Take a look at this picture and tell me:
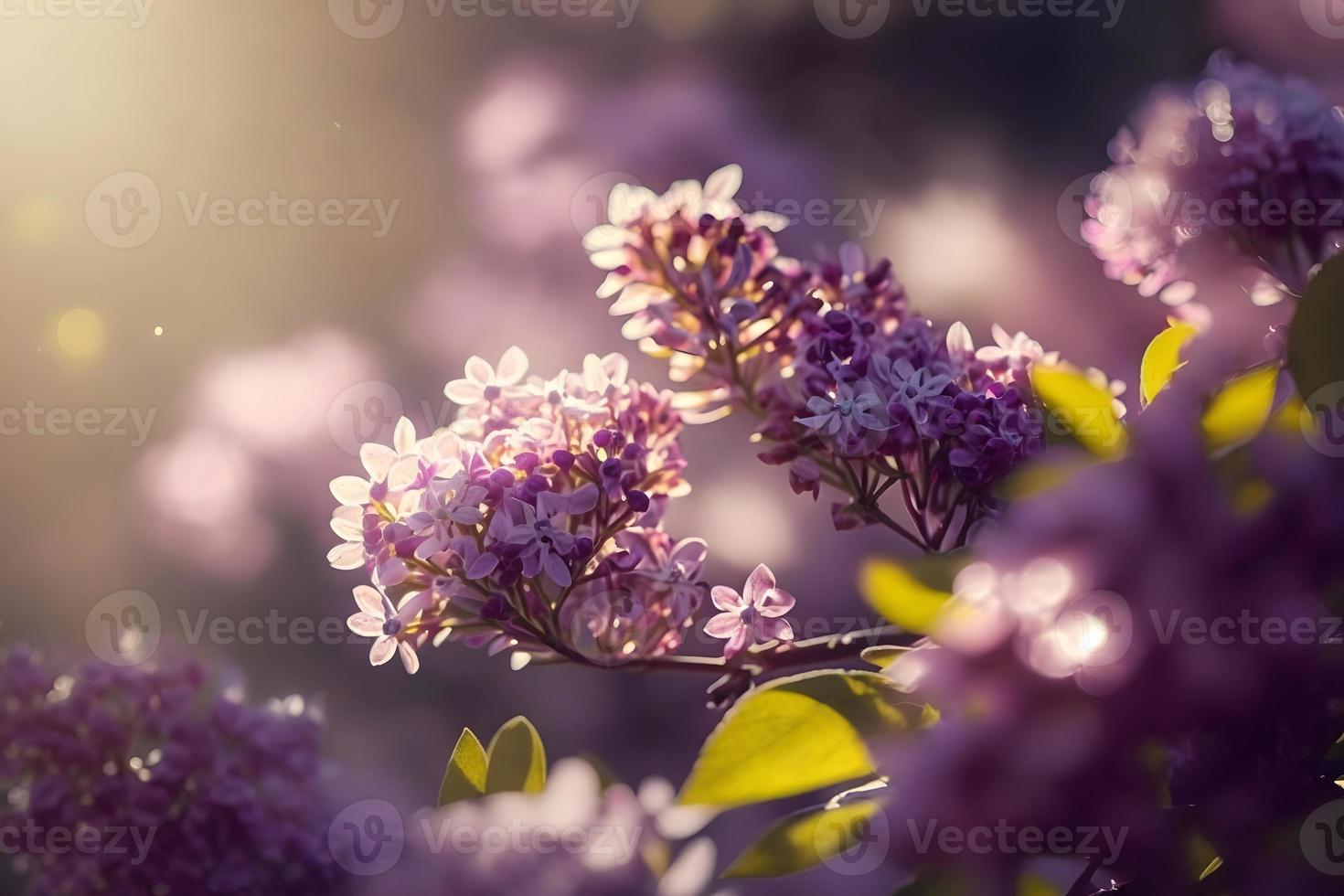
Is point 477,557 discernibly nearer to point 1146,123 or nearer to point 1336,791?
point 1336,791

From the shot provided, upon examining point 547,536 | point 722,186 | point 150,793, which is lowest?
point 150,793

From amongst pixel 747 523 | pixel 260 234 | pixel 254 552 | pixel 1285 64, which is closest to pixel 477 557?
pixel 747 523

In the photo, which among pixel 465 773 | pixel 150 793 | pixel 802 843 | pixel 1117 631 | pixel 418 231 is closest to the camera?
pixel 1117 631

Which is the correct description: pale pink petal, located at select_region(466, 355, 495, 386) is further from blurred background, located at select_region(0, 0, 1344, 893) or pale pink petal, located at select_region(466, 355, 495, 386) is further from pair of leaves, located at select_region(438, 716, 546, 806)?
blurred background, located at select_region(0, 0, 1344, 893)

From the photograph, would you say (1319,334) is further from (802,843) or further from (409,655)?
(409,655)

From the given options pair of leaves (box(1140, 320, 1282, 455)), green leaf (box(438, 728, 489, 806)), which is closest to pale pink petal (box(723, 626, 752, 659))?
green leaf (box(438, 728, 489, 806))

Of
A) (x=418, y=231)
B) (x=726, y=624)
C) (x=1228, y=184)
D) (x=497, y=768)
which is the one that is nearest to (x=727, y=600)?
(x=726, y=624)
